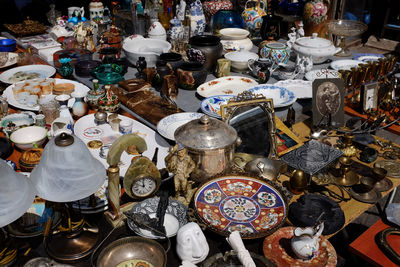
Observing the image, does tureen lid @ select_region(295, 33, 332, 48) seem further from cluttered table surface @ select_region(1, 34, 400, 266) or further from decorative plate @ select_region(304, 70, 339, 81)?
cluttered table surface @ select_region(1, 34, 400, 266)

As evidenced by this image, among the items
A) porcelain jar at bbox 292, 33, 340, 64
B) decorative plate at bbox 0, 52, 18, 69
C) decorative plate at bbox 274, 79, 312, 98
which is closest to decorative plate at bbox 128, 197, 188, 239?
decorative plate at bbox 274, 79, 312, 98

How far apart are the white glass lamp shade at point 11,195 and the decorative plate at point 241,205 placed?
2.98 feet

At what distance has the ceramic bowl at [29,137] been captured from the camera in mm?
2759

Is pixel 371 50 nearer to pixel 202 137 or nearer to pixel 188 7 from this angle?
pixel 188 7

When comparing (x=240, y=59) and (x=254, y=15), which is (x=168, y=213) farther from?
(x=254, y=15)

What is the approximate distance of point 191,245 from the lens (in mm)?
1778

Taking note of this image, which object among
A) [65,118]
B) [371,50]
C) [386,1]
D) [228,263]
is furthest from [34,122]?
[386,1]

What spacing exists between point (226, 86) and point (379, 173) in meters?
1.86

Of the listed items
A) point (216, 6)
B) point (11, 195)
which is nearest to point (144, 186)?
point (11, 195)

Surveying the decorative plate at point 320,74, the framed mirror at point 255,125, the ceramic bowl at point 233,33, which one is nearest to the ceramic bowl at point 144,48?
the ceramic bowl at point 233,33

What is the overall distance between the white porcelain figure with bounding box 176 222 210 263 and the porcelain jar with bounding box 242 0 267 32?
4.28m

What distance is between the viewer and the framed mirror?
267 centimetres

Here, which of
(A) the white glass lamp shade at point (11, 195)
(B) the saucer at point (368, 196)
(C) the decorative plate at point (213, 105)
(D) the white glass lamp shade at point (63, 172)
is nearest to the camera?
(A) the white glass lamp shade at point (11, 195)

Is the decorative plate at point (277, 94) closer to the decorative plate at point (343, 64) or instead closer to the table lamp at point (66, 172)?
the decorative plate at point (343, 64)
